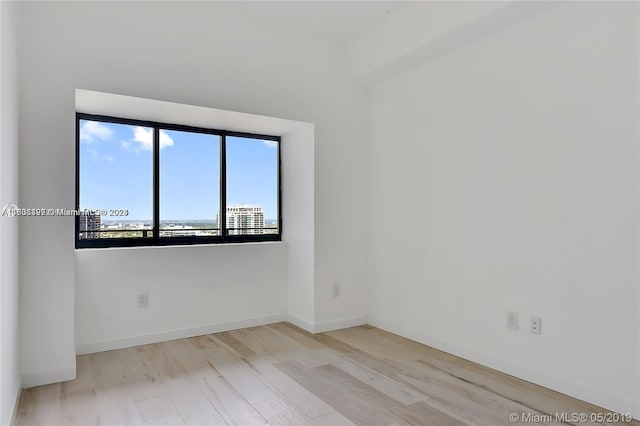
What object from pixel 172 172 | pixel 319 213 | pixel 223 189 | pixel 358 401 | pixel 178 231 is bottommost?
pixel 358 401

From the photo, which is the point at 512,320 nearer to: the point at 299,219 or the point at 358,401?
the point at 358,401

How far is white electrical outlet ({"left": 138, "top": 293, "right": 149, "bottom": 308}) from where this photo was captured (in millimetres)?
3342

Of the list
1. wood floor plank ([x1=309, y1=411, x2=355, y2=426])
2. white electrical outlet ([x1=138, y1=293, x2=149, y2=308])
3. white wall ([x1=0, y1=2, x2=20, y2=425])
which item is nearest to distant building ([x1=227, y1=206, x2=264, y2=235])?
white electrical outlet ([x1=138, y1=293, x2=149, y2=308])

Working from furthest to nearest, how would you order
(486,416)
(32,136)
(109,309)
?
(109,309)
(32,136)
(486,416)

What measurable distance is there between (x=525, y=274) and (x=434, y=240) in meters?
0.79

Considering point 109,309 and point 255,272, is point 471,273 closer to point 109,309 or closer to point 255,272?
point 255,272

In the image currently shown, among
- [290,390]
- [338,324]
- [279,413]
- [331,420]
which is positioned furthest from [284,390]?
[338,324]

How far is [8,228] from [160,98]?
136 cm

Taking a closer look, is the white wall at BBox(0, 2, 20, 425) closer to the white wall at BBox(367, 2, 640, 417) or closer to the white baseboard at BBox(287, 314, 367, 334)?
the white baseboard at BBox(287, 314, 367, 334)

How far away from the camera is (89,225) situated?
3266 millimetres

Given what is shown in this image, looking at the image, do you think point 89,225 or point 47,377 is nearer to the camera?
point 47,377

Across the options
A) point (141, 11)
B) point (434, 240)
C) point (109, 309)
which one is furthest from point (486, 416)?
point (141, 11)

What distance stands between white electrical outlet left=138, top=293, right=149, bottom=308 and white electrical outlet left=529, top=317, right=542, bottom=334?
2.87 metres

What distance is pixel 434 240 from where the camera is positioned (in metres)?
3.30
